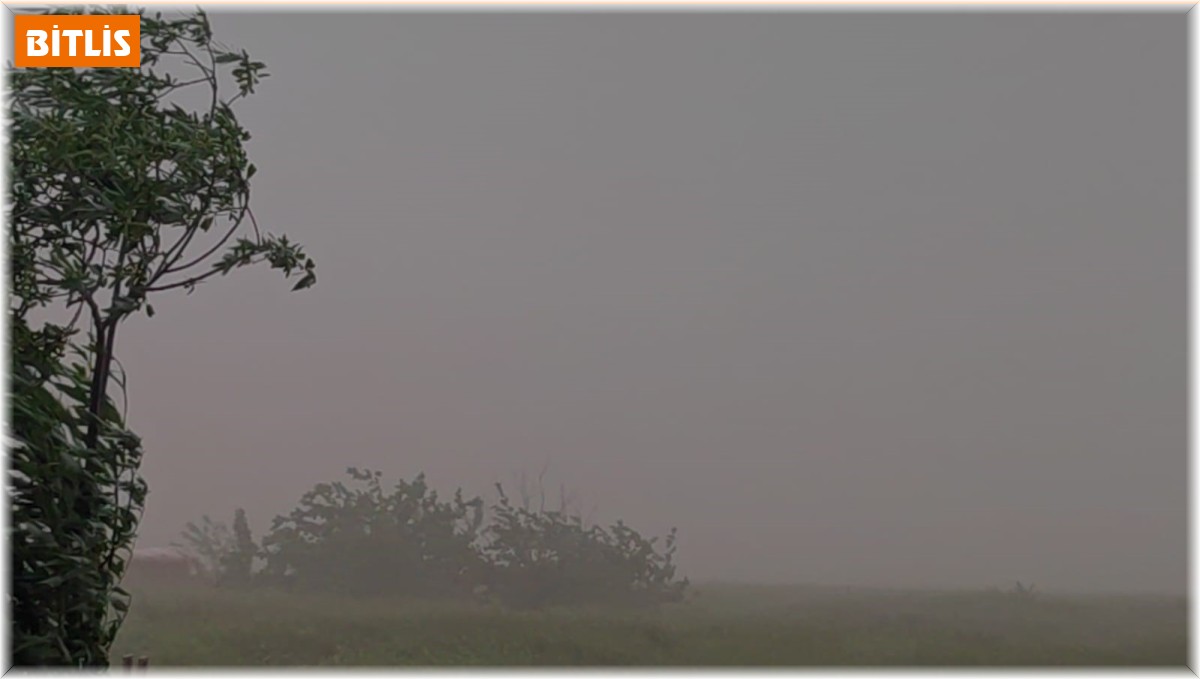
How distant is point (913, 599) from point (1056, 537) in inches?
18.2

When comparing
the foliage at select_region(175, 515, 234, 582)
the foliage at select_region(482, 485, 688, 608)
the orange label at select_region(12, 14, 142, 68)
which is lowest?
the foliage at select_region(482, 485, 688, 608)

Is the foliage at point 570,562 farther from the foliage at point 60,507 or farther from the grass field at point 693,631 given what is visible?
the foliage at point 60,507

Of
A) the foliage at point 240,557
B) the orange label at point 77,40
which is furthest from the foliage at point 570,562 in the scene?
the orange label at point 77,40

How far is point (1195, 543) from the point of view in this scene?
13.0 feet

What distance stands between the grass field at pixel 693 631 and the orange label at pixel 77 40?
1.65 m

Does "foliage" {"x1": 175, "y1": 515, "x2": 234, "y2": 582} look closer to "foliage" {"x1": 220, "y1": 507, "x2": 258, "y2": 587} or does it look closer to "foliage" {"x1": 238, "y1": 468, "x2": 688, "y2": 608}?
"foliage" {"x1": 220, "y1": 507, "x2": 258, "y2": 587}

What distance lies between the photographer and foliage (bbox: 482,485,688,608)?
3898 millimetres

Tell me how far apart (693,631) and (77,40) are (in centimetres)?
225

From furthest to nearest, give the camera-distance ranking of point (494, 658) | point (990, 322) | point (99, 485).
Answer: point (990, 322)
point (494, 658)
point (99, 485)

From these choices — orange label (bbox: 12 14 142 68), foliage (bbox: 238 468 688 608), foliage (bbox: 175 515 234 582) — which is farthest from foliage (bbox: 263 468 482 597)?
orange label (bbox: 12 14 142 68)

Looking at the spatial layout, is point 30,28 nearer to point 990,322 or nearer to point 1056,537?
point 990,322

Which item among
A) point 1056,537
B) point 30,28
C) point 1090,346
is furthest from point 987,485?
point 30,28

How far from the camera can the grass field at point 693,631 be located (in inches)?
149

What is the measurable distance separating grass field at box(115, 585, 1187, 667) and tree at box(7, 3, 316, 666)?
3.30 feet
